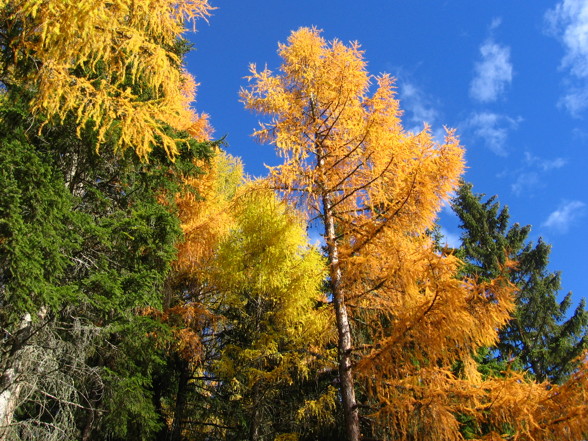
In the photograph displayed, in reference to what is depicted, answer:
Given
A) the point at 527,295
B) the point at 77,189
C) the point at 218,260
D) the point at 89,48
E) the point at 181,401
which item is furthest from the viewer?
the point at 527,295

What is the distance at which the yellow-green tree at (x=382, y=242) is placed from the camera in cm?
445

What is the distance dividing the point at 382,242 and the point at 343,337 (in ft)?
4.69

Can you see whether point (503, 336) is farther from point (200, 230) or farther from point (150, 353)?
point (150, 353)

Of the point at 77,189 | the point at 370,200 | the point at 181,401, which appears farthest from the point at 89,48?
the point at 181,401

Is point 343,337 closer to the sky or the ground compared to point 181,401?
closer to the sky

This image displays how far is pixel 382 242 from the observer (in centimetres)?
582

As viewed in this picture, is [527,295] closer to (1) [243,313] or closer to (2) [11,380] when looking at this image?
(1) [243,313]

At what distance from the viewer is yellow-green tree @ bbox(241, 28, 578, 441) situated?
14.6 ft

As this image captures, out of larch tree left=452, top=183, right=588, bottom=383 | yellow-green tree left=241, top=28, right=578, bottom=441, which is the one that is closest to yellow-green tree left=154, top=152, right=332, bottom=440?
yellow-green tree left=241, top=28, right=578, bottom=441

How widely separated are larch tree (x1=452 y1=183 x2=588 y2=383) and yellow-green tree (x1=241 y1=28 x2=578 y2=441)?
8.96 m

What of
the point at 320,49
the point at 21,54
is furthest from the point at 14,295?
the point at 320,49

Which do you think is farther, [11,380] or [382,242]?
[382,242]

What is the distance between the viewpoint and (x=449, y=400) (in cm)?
447

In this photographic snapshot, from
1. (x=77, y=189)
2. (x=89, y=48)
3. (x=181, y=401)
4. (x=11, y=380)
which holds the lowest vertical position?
(x=11, y=380)
